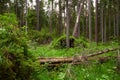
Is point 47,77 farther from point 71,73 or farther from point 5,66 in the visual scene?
point 5,66

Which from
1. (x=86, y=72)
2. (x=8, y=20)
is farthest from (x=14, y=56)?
(x=86, y=72)

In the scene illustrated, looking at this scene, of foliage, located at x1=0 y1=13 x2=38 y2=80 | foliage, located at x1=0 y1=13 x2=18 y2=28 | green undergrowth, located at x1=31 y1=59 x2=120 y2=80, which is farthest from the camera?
green undergrowth, located at x1=31 y1=59 x2=120 y2=80

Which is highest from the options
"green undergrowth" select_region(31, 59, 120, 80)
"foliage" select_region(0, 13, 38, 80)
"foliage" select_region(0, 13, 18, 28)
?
"foliage" select_region(0, 13, 18, 28)

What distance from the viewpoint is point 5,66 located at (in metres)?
4.84

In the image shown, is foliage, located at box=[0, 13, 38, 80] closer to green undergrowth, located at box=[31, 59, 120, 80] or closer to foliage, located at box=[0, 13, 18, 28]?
foliage, located at box=[0, 13, 18, 28]

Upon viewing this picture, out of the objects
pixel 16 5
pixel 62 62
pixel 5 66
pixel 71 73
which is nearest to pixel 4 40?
pixel 5 66

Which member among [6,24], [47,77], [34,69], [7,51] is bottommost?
[47,77]

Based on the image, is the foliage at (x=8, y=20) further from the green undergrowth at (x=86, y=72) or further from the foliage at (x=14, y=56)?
the green undergrowth at (x=86, y=72)

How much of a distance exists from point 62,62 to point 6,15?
277cm

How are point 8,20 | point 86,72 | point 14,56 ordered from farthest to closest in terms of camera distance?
point 86,72 → point 8,20 → point 14,56

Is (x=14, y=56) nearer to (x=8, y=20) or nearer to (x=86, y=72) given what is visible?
(x=8, y=20)

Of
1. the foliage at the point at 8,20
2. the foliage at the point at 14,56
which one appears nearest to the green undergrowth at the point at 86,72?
the foliage at the point at 14,56

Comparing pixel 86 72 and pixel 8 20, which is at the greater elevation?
pixel 8 20

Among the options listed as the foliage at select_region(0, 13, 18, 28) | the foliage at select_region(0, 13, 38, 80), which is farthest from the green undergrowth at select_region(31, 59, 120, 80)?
the foliage at select_region(0, 13, 18, 28)
